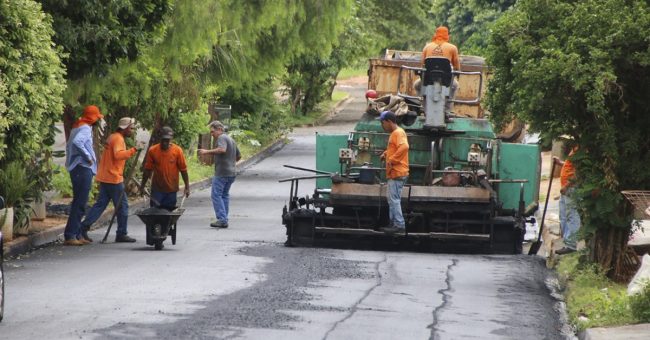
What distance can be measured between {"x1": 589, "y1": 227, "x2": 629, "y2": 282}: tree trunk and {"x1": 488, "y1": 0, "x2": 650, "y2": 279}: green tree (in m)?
0.01

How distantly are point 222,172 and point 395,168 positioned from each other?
13.9 ft

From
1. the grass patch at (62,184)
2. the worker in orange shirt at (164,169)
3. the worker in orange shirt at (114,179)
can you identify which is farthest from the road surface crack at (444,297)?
the grass patch at (62,184)

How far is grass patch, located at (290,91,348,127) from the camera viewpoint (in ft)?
183

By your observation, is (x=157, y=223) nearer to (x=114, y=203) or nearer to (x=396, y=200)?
(x=114, y=203)

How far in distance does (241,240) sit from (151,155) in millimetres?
1736

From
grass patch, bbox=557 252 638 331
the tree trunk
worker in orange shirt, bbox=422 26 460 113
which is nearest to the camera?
grass patch, bbox=557 252 638 331

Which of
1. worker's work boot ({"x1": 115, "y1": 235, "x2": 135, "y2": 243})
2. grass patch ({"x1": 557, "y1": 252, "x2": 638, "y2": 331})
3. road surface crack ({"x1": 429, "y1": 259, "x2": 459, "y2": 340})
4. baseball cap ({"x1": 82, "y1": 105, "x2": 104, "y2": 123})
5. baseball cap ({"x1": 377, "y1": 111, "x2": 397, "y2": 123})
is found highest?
baseball cap ({"x1": 377, "y1": 111, "x2": 397, "y2": 123})

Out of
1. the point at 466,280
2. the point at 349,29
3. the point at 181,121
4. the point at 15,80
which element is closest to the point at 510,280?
the point at 466,280

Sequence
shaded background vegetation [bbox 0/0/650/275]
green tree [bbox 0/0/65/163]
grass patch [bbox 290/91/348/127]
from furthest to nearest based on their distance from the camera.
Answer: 1. grass patch [bbox 290/91/348/127]
2. green tree [bbox 0/0/65/163]
3. shaded background vegetation [bbox 0/0/650/275]

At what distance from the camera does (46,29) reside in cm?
1447

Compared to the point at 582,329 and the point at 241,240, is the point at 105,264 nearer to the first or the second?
the point at 241,240

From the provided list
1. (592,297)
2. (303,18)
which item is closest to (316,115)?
(303,18)

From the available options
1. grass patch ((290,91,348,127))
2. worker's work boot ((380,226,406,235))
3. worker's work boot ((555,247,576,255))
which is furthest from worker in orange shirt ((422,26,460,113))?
grass patch ((290,91,348,127))

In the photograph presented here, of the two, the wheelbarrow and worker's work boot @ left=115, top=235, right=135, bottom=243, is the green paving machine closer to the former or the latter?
the wheelbarrow
